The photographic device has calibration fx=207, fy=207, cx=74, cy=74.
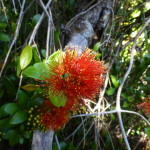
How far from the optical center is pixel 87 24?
1308 millimetres

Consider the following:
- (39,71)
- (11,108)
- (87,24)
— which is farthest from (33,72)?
(87,24)

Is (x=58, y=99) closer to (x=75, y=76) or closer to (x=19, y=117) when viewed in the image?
(x=75, y=76)

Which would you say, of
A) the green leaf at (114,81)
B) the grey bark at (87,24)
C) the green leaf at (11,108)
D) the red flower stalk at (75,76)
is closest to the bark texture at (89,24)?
the grey bark at (87,24)

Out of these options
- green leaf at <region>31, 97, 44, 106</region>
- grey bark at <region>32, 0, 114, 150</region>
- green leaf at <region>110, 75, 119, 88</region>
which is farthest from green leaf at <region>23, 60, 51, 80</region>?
green leaf at <region>110, 75, 119, 88</region>

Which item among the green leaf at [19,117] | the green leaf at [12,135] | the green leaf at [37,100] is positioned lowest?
the green leaf at [12,135]

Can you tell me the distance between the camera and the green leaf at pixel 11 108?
0.90m

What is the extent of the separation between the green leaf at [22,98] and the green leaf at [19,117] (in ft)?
0.11

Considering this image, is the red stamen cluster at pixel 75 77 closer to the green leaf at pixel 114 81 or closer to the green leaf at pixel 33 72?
the green leaf at pixel 33 72

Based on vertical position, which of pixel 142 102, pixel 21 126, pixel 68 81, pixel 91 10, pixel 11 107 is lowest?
pixel 142 102

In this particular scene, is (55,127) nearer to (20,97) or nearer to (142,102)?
(20,97)

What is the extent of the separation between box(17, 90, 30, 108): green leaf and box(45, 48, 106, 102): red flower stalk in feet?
0.61

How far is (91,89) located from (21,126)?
0.45 meters

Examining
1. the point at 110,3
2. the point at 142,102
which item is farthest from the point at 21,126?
the point at 110,3

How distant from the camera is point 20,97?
91 cm
